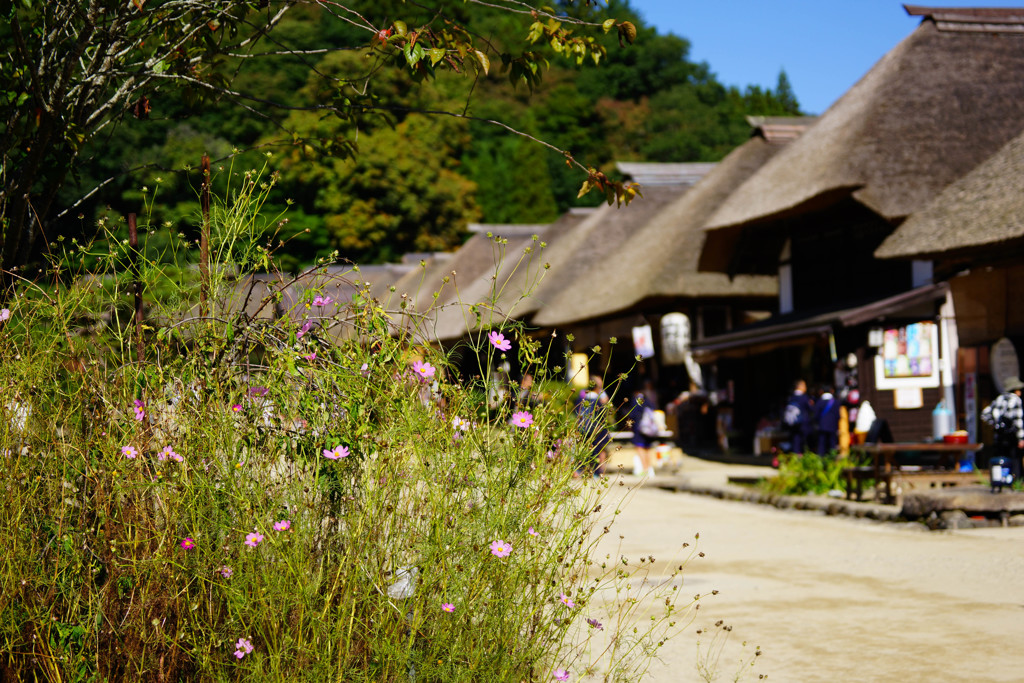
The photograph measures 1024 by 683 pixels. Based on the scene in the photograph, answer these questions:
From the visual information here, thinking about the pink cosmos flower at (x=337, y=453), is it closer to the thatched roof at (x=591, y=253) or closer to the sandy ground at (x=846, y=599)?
the sandy ground at (x=846, y=599)

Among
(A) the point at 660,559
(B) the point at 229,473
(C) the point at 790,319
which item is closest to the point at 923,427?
(C) the point at 790,319

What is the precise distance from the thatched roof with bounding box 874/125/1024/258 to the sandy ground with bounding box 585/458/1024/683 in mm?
4677

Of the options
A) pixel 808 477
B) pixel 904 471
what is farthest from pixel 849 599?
pixel 808 477

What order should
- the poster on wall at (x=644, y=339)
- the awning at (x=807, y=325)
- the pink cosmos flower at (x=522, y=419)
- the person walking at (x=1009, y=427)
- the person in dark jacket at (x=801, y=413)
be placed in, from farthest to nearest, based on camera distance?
the poster on wall at (x=644, y=339)
the person in dark jacket at (x=801, y=413)
the awning at (x=807, y=325)
the person walking at (x=1009, y=427)
the pink cosmos flower at (x=522, y=419)

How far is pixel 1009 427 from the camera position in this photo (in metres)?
11.8

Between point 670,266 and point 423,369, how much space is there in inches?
802

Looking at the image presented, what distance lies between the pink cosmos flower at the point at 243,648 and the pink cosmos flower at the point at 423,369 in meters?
0.98

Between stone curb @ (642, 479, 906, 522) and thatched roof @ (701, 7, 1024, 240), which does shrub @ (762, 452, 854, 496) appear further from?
thatched roof @ (701, 7, 1024, 240)

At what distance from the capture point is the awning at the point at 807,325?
17016 millimetres

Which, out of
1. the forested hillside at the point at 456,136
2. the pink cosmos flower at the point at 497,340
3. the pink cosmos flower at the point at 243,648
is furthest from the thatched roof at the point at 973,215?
the forested hillside at the point at 456,136

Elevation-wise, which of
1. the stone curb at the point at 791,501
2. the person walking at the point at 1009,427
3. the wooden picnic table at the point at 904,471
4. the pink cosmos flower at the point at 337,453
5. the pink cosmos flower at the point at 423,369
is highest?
the pink cosmos flower at the point at 423,369

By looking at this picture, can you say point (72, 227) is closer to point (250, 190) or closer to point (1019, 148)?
point (250, 190)

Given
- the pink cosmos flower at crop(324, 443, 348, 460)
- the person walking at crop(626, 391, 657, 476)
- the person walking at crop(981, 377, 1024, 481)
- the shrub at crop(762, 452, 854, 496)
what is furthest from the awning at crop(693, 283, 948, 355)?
the pink cosmos flower at crop(324, 443, 348, 460)

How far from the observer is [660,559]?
8.55 meters
